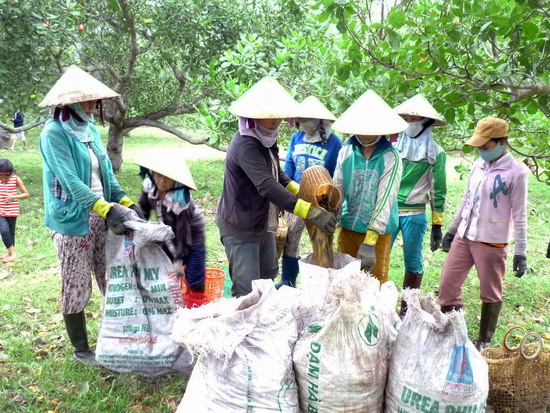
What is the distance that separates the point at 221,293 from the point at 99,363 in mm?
1171

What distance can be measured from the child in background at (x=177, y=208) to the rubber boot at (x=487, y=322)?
218 cm

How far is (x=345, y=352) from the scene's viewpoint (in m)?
2.12

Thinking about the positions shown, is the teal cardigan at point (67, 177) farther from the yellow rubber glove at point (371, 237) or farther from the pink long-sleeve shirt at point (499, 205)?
the pink long-sleeve shirt at point (499, 205)

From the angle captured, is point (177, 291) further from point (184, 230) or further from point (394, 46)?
point (394, 46)

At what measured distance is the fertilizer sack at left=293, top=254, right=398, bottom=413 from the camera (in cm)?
212

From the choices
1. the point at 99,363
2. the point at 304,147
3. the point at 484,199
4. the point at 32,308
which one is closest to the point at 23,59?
the point at 32,308

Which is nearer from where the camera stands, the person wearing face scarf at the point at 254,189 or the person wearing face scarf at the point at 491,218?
the person wearing face scarf at the point at 254,189

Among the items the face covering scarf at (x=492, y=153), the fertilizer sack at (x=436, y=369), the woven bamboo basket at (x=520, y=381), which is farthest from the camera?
the face covering scarf at (x=492, y=153)

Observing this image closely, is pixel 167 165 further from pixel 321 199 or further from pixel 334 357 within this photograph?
pixel 334 357

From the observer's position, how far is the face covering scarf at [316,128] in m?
4.25

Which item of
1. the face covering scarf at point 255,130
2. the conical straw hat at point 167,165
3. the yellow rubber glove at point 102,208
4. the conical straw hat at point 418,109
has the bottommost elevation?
the yellow rubber glove at point 102,208

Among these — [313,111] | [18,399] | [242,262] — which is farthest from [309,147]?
[18,399]

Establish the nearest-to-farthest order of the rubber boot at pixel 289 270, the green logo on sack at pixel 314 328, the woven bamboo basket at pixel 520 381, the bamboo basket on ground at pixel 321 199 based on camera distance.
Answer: the green logo on sack at pixel 314 328 < the woven bamboo basket at pixel 520 381 < the bamboo basket on ground at pixel 321 199 < the rubber boot at pixel 289 270

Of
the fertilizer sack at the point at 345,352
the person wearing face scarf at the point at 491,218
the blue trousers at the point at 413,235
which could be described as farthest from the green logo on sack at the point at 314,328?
the blue trousers at the point at 413,235
